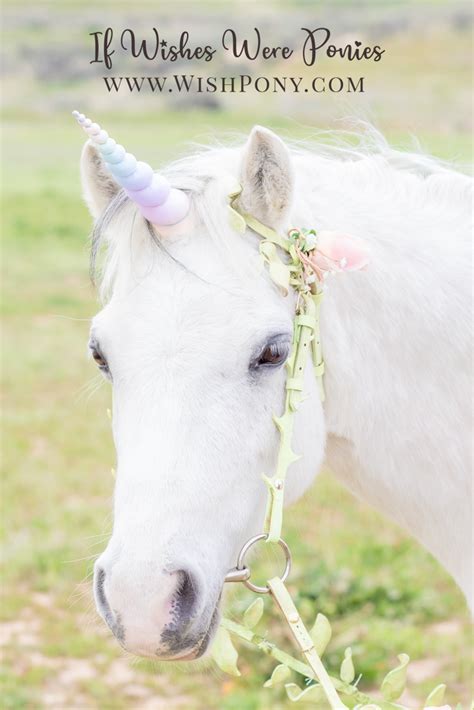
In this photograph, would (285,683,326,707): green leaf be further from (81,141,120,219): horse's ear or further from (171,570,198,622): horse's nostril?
(81,141,120,219): horse's ear

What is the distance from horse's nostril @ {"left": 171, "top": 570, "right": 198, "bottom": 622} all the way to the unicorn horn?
0.78 metres

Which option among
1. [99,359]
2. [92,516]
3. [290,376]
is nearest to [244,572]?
[290,376]

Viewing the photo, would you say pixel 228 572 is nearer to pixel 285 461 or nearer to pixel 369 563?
pixel 285 461

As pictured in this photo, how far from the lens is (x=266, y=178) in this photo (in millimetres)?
1971

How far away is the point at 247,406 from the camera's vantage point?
1.89 m

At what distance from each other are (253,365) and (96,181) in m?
0.68

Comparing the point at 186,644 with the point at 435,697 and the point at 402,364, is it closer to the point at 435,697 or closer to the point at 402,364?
the point at 435,697

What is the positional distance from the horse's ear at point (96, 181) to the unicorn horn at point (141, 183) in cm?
24

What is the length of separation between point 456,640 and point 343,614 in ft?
1.94

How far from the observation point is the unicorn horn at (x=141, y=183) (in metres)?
1.85

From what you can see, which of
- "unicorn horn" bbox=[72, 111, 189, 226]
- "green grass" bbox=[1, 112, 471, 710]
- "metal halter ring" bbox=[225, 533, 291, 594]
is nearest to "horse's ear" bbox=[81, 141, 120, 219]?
"unicorn horn" bbox=[72, 111, 189, 226]

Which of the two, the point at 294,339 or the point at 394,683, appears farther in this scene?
the point at 294,339

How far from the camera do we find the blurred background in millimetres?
4270

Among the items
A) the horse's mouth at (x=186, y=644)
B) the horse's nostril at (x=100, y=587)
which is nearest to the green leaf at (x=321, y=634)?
the horse's mouth at (x=186, y=644)
